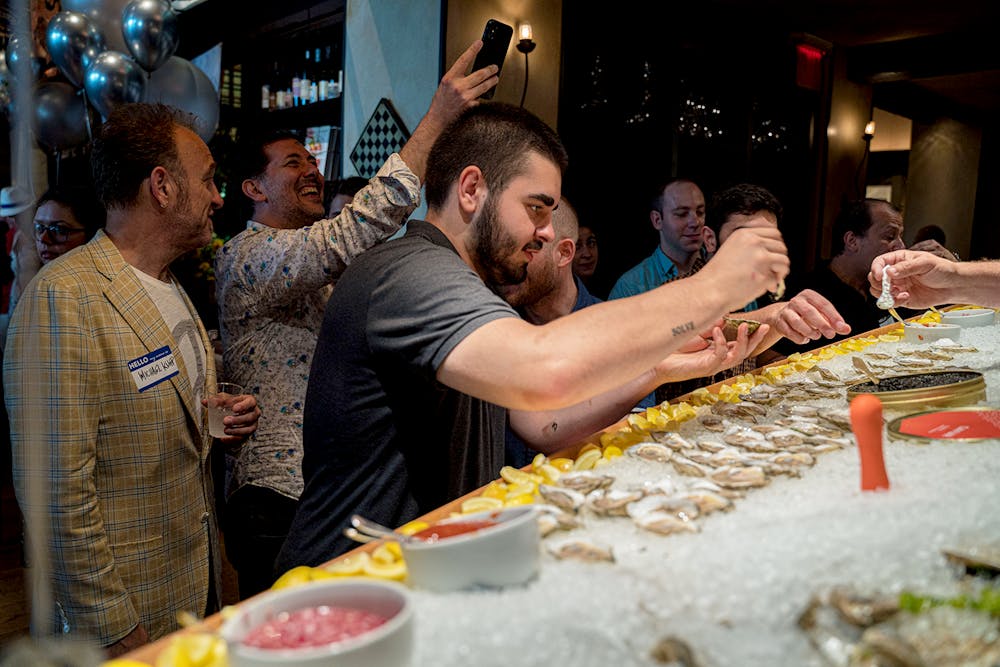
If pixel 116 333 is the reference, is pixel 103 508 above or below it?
below

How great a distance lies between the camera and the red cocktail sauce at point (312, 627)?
719 mm

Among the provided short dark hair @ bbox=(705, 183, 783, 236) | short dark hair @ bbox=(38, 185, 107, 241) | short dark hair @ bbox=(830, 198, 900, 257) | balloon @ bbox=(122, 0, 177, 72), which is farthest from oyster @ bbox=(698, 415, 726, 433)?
balloon @ bbox=(122, 0, 177, 72)

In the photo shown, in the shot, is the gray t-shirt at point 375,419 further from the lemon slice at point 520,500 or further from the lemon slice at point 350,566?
the lemon slice at point 350,566

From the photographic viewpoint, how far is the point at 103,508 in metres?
1.93

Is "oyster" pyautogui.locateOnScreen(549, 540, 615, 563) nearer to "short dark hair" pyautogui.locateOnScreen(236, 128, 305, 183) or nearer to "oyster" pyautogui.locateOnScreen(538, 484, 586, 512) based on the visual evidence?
"oyster" pyautogui.locateOnScreen(538, 484, 586, 512)

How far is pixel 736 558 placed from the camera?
2.92 feet

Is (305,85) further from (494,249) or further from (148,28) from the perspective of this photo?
(494,249)

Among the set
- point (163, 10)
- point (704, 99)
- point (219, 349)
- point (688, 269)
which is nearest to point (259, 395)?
point (219, 349)

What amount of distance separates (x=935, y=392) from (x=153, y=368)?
1.89 m

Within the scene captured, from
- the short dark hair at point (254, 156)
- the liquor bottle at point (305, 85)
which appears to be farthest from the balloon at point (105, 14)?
the short dark hair at point (254, 156)

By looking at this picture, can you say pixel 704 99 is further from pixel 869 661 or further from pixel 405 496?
pixel 869 661

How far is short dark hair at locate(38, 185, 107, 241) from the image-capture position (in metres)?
3.41

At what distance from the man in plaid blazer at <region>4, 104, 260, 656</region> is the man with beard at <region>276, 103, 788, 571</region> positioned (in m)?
0.62

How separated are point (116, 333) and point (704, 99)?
5.81m
